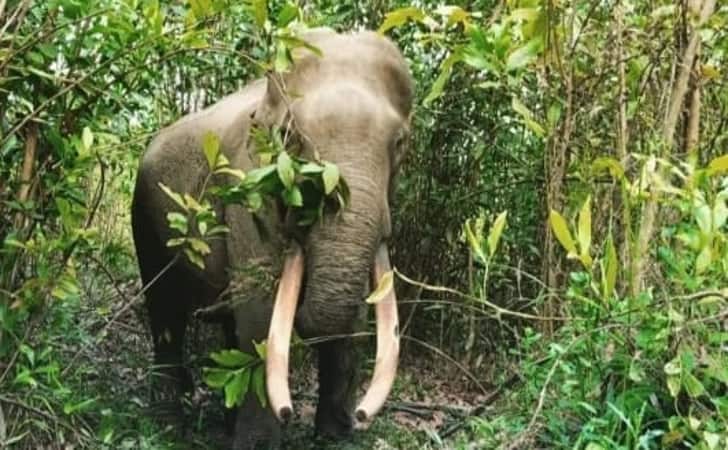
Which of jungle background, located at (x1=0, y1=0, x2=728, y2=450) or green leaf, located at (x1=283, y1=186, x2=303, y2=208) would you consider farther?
green leaf, located at (x1=283, y1=186, x2=303, y2=208)

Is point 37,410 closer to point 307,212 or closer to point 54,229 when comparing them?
point 54,229

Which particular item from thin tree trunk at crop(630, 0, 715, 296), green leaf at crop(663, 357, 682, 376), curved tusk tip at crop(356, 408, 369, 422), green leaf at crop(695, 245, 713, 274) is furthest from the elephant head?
green leaf at crop(695, 245, 713, 274)

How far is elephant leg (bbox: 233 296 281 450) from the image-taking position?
18.0 feet

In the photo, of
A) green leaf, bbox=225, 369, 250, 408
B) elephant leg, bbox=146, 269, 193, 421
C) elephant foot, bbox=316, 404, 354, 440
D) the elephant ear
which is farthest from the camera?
elephant leg, bbox=146, 269, 193, 421

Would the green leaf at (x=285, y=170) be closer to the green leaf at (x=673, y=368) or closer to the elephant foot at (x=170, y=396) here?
the green leaf at (x=673, y=368)

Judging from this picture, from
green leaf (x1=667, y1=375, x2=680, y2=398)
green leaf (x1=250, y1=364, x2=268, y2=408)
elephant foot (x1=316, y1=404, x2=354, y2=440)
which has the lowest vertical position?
elephant foot (x1=316, y1=404, x2=354, y2=440)

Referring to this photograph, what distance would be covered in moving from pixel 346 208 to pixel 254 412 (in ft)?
3.62

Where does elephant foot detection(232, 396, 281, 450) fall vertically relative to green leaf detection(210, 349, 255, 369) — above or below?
below

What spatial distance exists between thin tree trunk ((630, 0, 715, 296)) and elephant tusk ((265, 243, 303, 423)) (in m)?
1.29

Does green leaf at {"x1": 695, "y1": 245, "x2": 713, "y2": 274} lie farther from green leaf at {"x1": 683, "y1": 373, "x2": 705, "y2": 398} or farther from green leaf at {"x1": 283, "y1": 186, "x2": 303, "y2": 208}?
green leaf at {"x1": 283, "y1": 186, "x2": 303, "y2": 208}

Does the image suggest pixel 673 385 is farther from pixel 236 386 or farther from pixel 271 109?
pixel 271 109

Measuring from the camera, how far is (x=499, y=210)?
695cm

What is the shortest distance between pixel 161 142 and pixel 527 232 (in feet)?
6.50

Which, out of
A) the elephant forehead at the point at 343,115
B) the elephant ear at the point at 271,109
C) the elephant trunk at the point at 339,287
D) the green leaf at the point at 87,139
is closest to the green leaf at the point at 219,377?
the elephant trunk at the point at 339,287
